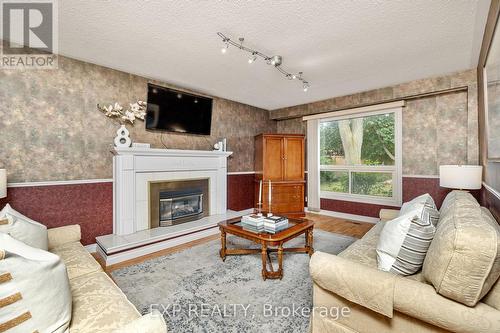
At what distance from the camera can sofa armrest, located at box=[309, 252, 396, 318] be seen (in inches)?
42.5

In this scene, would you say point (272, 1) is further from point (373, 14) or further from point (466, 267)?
point (466, 267)

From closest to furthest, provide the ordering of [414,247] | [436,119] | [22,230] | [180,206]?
[414,247]
[22,230]
[436,119]
[180,206]

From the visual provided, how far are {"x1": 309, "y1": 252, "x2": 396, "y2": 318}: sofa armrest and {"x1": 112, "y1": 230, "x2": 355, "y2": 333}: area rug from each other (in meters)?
0.57

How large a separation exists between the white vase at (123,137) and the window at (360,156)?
3684mm

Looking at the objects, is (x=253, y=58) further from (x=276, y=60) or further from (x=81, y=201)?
(x=81, y=201)

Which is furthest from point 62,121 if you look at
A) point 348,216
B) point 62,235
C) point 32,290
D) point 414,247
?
point 348,216

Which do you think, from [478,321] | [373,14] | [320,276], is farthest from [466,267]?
[373,14]

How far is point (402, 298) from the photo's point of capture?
3.42 ft

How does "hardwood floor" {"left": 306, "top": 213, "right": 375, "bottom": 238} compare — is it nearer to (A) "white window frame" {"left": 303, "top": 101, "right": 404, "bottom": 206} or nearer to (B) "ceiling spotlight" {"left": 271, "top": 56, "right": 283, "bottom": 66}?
(A) "white window frame" {"left": 303, "top": 101, "right": 404, "bottom": 206}

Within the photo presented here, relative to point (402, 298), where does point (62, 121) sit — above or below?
→ above

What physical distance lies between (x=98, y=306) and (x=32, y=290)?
1.35ft

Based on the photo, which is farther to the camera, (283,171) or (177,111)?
(283,171)

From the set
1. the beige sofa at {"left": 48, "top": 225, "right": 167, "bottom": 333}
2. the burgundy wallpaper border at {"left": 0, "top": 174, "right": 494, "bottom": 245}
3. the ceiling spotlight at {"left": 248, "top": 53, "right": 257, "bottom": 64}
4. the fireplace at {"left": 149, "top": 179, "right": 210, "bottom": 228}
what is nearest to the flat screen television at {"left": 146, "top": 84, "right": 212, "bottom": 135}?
the fireplace at {"left": 149, "top": 179, "right": 210, "bottom": 228}

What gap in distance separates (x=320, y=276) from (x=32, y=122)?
3344 millimetres
